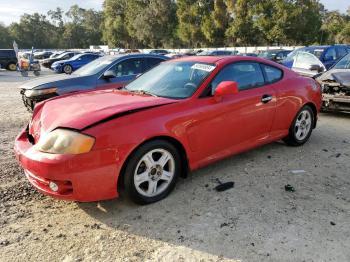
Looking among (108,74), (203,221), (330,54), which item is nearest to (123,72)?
(108,74)

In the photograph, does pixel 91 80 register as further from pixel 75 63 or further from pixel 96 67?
pixel 75 63

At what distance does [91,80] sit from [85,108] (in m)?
4.28

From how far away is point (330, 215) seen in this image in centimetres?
334

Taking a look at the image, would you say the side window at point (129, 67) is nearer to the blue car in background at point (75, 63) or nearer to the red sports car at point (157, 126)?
the red sports car at point (157, 126)

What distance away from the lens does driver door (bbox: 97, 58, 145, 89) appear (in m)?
7.71

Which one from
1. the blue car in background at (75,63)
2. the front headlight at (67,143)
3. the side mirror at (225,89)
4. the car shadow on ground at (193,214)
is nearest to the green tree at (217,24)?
the blue car in background at (75,63)

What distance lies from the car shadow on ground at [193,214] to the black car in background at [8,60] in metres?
27.0

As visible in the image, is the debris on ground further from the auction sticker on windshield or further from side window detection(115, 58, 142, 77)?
side window detection(115, 58, 142, 77)

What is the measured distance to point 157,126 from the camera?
3434mm

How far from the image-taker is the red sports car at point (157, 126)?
10.2 ft

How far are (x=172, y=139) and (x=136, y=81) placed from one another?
1507 millimetres

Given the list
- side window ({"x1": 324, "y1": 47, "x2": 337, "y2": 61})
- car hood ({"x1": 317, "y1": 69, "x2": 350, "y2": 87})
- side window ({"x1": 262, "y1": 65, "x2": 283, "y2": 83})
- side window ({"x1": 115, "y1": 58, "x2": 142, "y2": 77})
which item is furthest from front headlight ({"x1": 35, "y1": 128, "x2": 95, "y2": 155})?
side window ({"x1": 324, "y1": 47, "x2": 337, "y2": 61})

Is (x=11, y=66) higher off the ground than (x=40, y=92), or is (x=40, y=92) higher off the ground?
(x=40, y=92)

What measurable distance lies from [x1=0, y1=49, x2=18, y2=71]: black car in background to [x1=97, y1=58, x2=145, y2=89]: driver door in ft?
74.3
